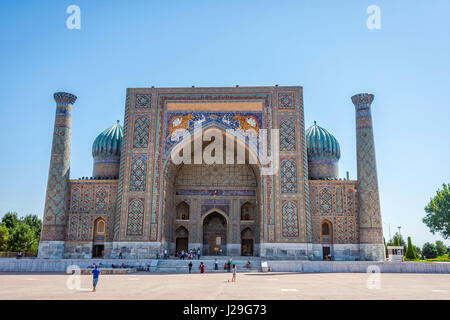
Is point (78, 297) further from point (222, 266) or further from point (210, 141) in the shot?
point (210, 141)

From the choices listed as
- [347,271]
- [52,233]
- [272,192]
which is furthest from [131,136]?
[347,271]

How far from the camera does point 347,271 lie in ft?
40.4

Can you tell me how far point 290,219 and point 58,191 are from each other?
8608mm

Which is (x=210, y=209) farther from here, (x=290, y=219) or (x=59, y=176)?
(x=59, y=176)

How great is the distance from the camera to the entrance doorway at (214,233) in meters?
17.5

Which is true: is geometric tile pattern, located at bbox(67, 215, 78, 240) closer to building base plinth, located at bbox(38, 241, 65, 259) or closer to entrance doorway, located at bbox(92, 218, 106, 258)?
building base plinth, located at bbox(38, 241, 65, 259)

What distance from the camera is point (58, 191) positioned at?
1547 cm

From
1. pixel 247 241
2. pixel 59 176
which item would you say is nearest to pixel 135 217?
pixel 59 176

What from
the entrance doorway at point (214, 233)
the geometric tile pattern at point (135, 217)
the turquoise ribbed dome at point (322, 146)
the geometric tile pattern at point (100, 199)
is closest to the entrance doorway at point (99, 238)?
the geometric tile pattern at point (100, 199)

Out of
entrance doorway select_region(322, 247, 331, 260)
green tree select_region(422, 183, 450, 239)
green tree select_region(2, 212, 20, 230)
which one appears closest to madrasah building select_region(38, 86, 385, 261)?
entrance doorway select_region(322, 247, 331, 260)

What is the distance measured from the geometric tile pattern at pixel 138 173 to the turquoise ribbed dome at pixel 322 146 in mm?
7239

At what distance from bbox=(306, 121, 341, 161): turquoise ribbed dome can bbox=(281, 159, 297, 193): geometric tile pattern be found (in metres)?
3.06

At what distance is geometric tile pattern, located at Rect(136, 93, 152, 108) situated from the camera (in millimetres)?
16375
